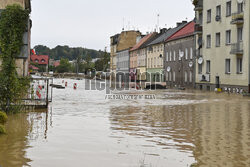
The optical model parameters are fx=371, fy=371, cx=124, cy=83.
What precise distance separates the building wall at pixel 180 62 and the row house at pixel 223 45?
2.36m

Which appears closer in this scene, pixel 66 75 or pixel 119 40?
pixel 119 40

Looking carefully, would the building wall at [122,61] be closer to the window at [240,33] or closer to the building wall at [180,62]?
the building wall at [180,62]

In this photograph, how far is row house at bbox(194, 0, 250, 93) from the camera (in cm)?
3575

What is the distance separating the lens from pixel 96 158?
7730 millimetres

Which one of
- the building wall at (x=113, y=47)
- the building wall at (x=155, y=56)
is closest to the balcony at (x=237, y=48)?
the building wall at (x=155, y=56)

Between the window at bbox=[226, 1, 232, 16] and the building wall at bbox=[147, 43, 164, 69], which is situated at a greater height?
the window at bbox=[226, 1, 232, 16]

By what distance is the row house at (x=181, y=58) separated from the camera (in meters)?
50.0

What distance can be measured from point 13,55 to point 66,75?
126 metres

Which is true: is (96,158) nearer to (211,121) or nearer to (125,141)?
(125,141)

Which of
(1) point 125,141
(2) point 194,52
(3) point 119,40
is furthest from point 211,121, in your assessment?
(3) point 119,40

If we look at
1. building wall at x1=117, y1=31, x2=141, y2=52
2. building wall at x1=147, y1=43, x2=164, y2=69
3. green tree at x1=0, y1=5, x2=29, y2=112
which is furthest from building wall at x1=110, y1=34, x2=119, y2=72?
green tree at x1=0, y1=5, x2=29, y2=112

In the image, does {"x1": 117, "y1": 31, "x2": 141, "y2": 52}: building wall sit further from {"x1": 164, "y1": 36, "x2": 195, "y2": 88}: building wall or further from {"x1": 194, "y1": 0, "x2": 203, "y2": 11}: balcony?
{"x1": 194, "y1": 0, "x2": 203, "y2": 11}: balcony

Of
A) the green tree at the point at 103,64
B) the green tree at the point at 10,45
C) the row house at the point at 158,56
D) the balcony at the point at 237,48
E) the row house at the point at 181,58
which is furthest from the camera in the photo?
the green tree at the point at 103,64

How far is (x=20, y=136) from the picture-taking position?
10.2m
